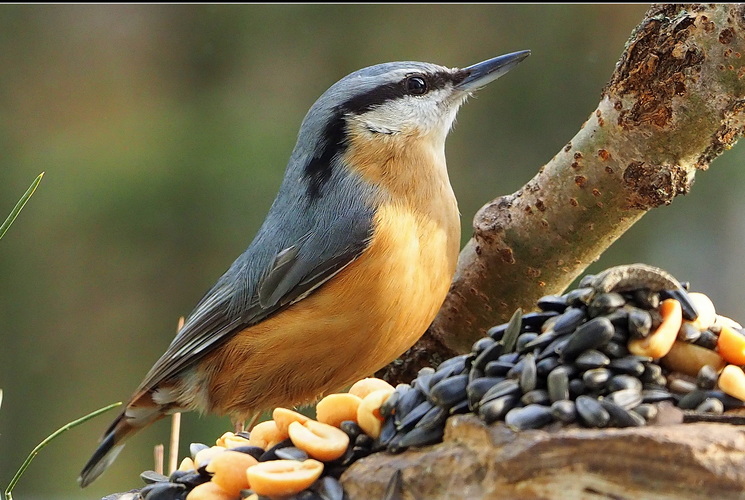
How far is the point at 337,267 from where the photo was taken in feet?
7.49

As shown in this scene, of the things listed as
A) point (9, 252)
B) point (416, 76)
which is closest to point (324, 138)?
point (416, 76)

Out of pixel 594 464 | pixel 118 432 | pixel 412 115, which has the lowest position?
pixel 118 432

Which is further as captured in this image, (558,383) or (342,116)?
(342,116)

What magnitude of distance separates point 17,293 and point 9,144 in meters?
0.95

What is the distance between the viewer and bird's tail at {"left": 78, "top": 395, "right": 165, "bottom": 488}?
2.64 metres

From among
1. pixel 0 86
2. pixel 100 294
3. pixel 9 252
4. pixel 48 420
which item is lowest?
pixel 48 420

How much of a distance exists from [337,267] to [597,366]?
1012mm

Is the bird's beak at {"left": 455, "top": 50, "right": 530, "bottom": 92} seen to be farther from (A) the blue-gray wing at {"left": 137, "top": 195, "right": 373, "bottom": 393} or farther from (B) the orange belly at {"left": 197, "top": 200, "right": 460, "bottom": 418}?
(A) the blue-gray wing at {"left": 137, "top": 195, "right": 373, "bottom": 393}

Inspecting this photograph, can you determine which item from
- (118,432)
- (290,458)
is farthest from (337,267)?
(118,432)

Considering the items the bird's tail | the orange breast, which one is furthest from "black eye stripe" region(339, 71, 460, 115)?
the bird's tail

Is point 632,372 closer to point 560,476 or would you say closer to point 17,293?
point 560,476

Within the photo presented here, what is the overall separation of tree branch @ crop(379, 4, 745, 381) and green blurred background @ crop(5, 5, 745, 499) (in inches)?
102

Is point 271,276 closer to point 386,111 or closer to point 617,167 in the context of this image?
point 386,111

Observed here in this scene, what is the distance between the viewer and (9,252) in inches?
219
